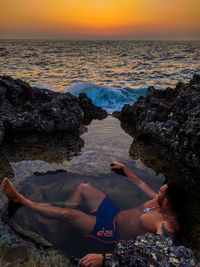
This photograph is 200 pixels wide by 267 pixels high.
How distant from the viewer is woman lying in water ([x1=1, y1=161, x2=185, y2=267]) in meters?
2.48

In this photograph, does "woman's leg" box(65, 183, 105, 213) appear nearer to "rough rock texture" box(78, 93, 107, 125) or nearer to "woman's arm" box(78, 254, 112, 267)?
"woman's arm" box(78, 254, 112, 267)

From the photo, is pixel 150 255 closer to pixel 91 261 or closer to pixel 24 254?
pixel 91 261

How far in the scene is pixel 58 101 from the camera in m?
5.52

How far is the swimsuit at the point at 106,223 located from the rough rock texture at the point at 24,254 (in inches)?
19.4

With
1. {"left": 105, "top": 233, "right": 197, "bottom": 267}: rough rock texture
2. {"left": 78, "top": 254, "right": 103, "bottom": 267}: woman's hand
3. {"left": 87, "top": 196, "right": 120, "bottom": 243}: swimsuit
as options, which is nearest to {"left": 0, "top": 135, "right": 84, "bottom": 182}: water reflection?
{"left": 87, "top": 196, "right": 120, "bottom": 243}: swimsuit

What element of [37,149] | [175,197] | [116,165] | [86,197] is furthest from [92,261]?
[37,149]

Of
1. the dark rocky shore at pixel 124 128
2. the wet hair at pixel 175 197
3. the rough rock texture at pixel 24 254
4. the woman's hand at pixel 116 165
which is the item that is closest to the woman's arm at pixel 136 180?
the woman's hand at pixel 116 165

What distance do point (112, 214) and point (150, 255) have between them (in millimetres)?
1002

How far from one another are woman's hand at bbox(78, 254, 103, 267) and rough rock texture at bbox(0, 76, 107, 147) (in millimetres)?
3092

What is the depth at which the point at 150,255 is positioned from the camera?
5.79 ft

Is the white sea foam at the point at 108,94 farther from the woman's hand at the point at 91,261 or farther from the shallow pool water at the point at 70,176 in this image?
the woman's hand at the point at 91,261

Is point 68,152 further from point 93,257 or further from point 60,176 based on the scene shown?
point 93,257

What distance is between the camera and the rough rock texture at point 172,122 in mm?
3366

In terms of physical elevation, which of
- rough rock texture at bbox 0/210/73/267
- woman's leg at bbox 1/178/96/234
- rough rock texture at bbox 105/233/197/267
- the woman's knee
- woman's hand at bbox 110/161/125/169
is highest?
rough rock texture at bbox 105/233/197/267
